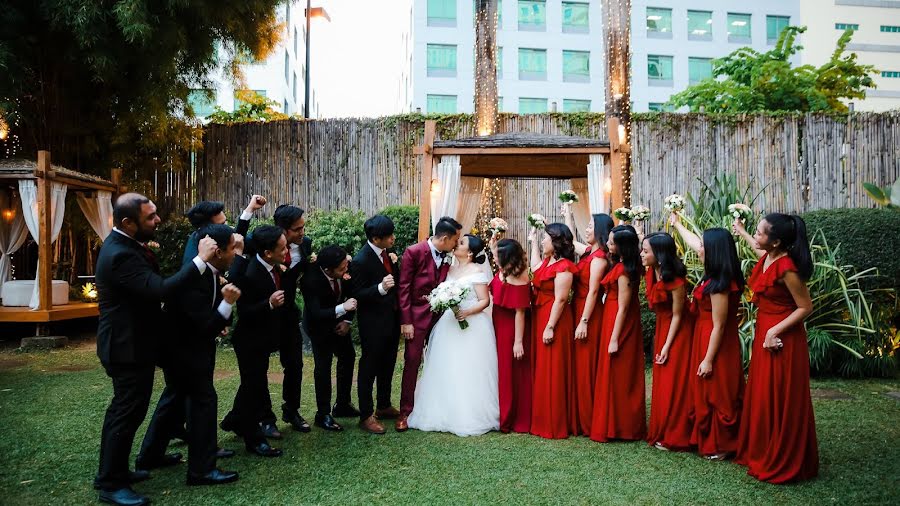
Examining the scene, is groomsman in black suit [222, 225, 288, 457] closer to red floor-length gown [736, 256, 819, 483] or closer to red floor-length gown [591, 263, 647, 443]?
red floor-length gown [591, 263, 647, 443]

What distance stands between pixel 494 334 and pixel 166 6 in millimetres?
7406

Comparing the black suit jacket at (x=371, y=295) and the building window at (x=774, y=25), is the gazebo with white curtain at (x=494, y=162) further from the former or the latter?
the building window at (x=774, y=25)

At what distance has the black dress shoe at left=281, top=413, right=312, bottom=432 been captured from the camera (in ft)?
17.7

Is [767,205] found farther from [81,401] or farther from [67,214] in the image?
[67,214]

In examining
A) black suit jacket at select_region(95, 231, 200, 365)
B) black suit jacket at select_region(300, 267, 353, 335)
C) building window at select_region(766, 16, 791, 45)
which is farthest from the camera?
building window at select_region(766, 16, 791, 45)

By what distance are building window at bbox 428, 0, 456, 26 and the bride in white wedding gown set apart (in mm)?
30809

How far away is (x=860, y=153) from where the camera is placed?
35.8 feet

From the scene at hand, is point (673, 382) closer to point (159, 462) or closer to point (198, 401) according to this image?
point (198, 401)

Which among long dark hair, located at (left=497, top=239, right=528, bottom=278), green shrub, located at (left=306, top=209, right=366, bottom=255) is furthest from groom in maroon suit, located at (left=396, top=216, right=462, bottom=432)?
green shrub, located at (left=306, top=209, right=366, bottom=255)

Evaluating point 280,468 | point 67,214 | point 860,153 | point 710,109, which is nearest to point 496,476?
point 280,468

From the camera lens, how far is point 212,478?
409 cm

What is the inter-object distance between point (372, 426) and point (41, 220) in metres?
7.40

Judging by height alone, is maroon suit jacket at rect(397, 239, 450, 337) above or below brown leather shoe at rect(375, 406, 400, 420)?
above

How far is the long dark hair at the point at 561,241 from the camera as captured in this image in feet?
17.7
